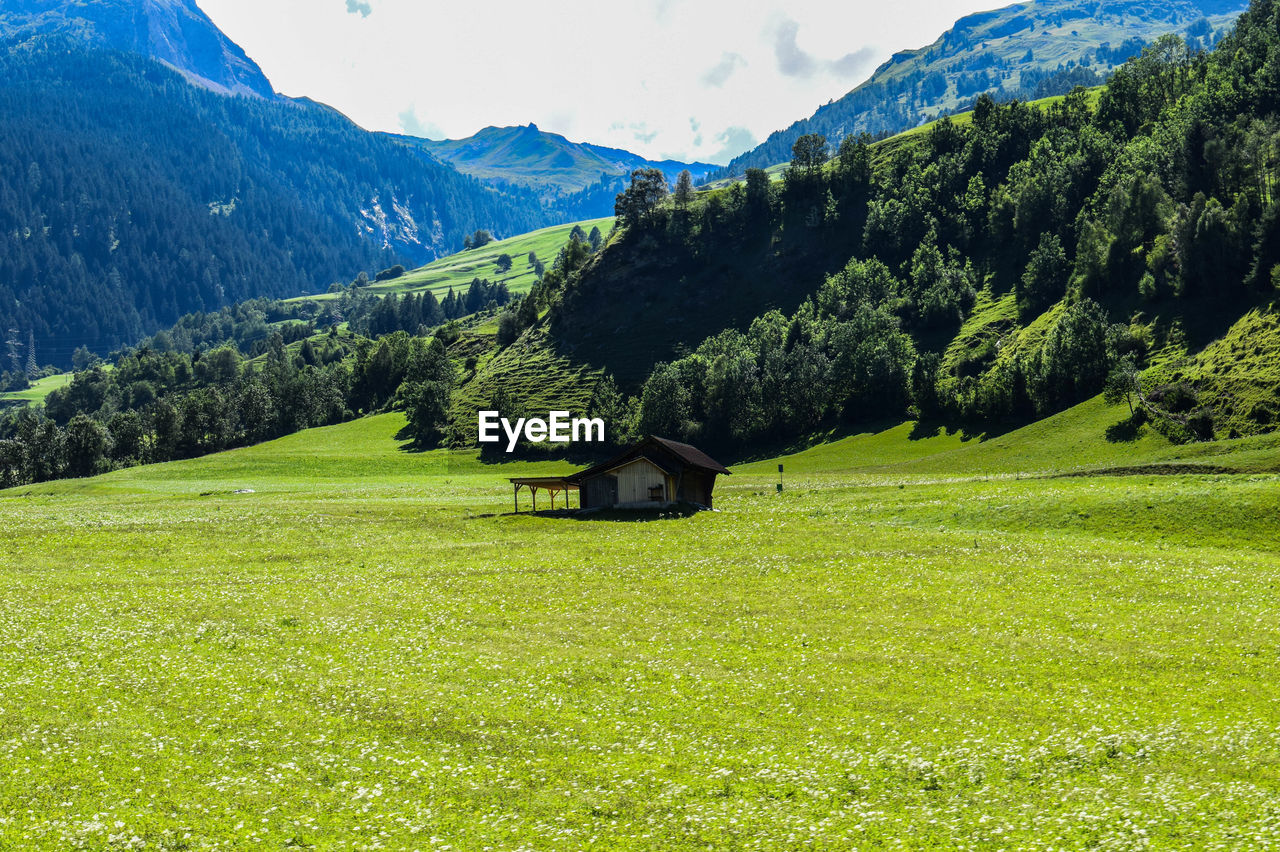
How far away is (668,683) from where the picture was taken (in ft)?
94.3

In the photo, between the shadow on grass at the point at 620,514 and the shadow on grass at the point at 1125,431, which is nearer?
the shadow on grass at the point at 620,514

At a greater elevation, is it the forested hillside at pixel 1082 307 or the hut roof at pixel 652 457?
the forested hillside at pixel 1082 307

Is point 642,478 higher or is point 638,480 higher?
point 642,478

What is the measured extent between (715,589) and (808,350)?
13013 cm

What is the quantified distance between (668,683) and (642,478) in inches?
1909

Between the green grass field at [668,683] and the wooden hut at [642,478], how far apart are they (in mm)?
12896

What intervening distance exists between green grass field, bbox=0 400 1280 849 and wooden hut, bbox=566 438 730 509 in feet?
42.3

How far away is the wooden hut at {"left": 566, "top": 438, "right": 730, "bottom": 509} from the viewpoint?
250 feet

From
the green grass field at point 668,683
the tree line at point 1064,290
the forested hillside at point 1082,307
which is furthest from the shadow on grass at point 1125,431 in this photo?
the green grass field at point 668,683

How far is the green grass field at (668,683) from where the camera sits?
726 inches

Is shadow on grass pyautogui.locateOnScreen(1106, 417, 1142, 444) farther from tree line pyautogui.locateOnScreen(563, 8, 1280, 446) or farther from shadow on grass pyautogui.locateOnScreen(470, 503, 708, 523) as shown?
shadow on grass pyautogui.locateOnScreen(470, 503, 708, 523)

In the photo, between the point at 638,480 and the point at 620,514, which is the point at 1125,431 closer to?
the point at 638,480

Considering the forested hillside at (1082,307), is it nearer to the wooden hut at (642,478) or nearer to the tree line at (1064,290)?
the tree line at (1064,290)

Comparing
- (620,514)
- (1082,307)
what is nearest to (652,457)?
(620,514)
